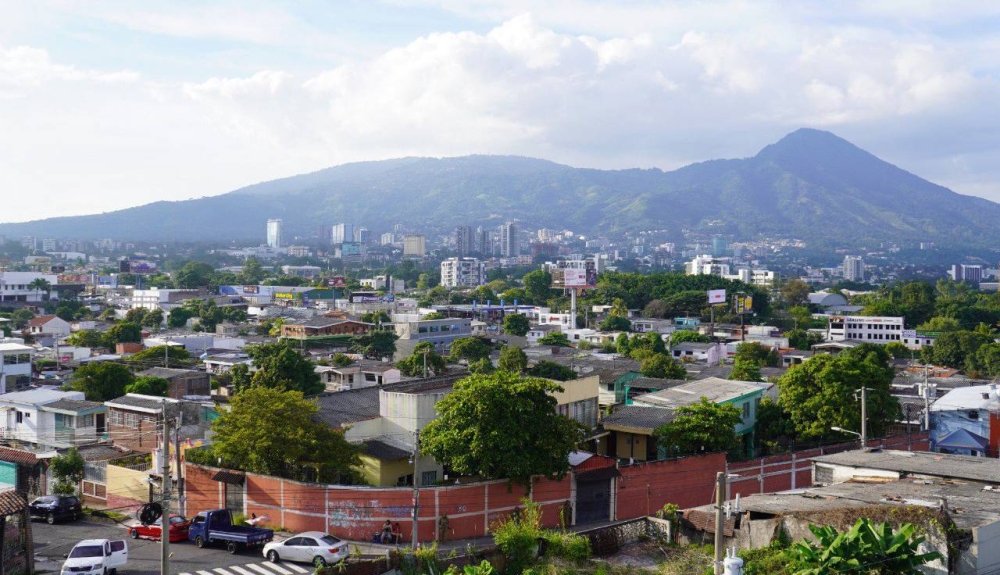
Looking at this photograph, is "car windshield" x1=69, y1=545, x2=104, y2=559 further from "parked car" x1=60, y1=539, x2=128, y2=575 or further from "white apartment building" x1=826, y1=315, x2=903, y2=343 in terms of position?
"white apartment building" x1=826, y1=315, x2=903, y2=343

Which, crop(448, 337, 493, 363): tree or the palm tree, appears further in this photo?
the palm tree

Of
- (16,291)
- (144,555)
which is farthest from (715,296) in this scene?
(16,291)

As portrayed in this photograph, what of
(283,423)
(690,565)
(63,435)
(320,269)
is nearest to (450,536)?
(283,423)

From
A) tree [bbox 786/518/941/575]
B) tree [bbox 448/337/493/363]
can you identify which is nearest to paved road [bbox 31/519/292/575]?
tree [bbox 786/518/941/575]

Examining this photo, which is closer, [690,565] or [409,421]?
[690,565]

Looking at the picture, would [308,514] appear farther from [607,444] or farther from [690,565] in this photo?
[607,444]

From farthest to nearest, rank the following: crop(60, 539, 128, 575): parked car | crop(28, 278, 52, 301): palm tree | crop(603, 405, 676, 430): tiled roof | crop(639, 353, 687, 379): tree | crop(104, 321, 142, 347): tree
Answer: crop(28, 278, 52, 301): palm tree → crop(104, 321, 142, 347): tree → crop(639, 353, 687, 379): tree → crop(603, 405, 676, 430): tiled roof → crop(60, 539, 128, 575): parked car

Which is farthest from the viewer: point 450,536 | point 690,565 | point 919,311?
point 919,311
